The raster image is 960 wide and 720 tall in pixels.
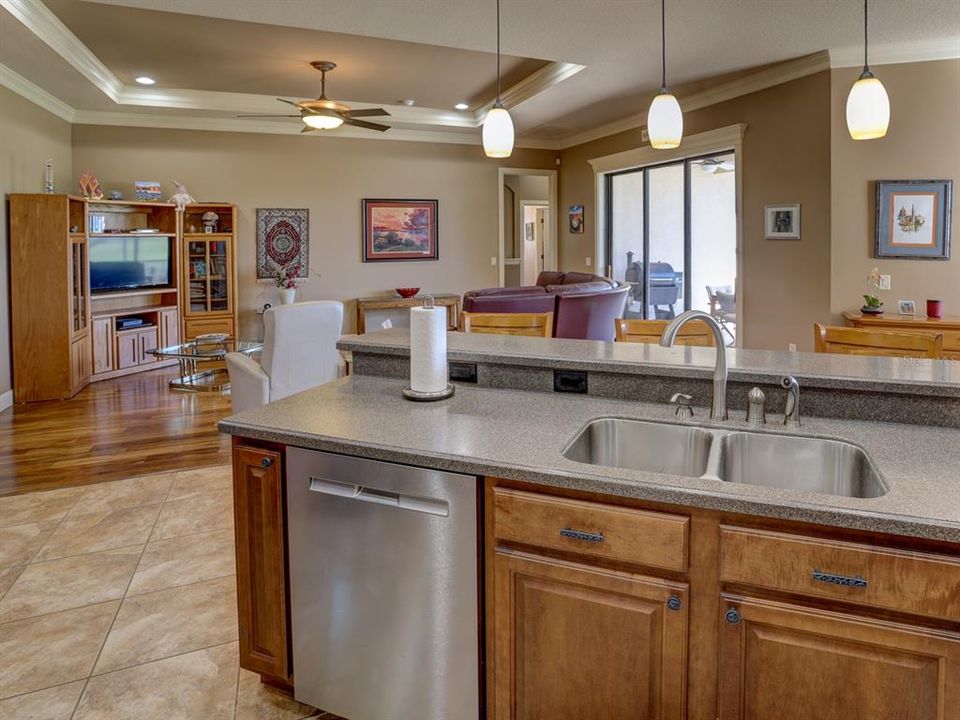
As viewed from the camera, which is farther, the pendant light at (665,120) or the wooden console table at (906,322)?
the wooden console table at (906,322)

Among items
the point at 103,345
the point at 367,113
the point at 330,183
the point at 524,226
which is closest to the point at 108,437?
the point at 103,345

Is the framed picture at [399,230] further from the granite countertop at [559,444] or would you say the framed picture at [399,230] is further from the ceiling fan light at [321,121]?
the granite countertop at [559,444]

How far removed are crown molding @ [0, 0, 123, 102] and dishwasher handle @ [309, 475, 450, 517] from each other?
4384mm

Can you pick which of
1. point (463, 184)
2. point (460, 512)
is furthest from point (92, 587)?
point (463, 184)

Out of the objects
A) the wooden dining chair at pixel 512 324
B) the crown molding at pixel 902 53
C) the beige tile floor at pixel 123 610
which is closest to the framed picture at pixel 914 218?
the crown molding at pixel 902 53

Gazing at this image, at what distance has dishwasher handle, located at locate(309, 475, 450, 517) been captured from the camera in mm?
1631

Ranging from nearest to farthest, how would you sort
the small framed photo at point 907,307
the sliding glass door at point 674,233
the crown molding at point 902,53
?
the crown molding at point 902,53 → the small framed photo at point 907,307 → the sliding glass door at point 674,233

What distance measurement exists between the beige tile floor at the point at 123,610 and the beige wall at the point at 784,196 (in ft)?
15.8

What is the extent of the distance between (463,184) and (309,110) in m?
3.57

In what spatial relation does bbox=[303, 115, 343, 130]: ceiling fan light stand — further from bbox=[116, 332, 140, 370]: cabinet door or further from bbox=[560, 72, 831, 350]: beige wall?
bbox=[560, 72, 831, 350]: beige wall

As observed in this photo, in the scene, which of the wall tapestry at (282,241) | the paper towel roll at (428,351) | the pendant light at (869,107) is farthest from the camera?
the wall tapestry at (282,241)

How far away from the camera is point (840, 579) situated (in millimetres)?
1269

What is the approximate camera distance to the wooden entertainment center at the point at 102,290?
5867 mm

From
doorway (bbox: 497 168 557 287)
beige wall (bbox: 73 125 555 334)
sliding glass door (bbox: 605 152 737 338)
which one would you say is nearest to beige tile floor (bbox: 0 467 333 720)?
beige wall (bbox: 73 125 555 334)
